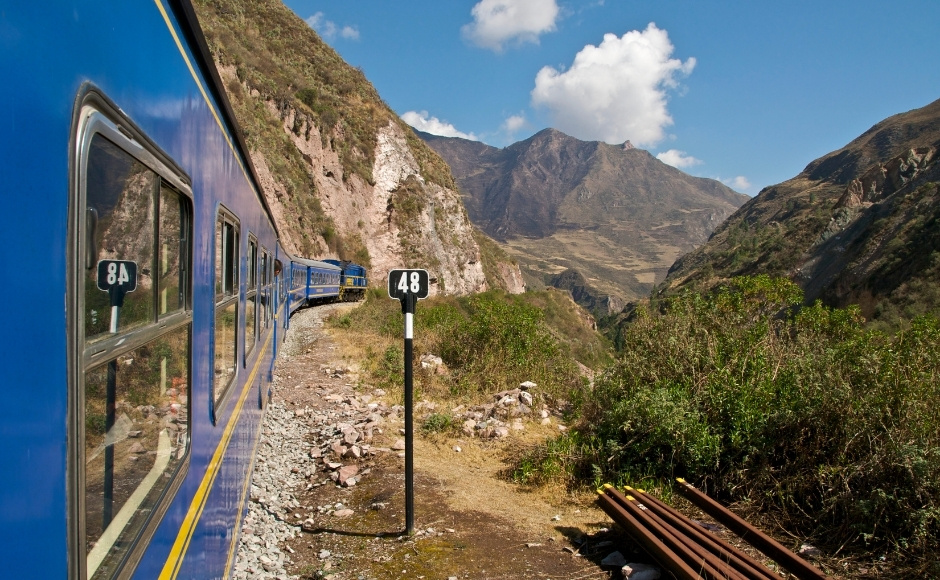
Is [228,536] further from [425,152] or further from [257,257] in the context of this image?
[425,152]

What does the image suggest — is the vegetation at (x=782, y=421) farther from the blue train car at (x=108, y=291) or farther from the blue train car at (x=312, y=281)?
the blue train car at (x=312, y=281)

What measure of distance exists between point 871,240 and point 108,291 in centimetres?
4669

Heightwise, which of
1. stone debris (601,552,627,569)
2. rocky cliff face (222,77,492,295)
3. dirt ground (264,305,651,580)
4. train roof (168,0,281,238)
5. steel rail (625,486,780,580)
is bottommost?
dirt ground (264,305,651,580)

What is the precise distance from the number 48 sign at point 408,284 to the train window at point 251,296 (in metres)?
1.23

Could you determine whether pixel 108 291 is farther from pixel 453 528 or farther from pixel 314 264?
pixel 314 264

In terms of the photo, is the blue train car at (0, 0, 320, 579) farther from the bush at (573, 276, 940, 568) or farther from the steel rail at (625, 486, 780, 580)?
the bush at (573, 276, 940, 568)

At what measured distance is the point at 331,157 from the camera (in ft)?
122

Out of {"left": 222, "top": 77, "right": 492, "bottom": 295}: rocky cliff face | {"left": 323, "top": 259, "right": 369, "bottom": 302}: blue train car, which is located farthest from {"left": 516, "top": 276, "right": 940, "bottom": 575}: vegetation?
{"left": 323, "top": 259, "right": 369, "bottom": 302}: blue train car

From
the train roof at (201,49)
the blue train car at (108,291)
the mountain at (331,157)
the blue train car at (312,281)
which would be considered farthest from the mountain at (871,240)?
the blue train car at (108,291)

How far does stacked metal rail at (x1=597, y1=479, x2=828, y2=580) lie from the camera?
3736 millimetres

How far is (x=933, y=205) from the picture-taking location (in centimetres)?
3588

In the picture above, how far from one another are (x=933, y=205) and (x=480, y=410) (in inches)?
1587

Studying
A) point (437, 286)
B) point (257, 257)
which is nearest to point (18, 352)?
point (257, 257)

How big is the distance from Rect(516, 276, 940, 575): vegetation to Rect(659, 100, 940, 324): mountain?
23153 mm
